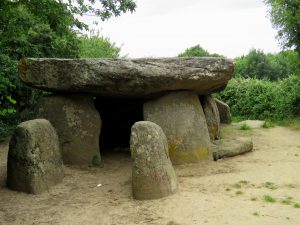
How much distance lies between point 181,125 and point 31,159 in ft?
9.53

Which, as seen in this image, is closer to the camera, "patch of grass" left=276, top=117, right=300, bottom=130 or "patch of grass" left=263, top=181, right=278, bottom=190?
"patch of grass" left=263, top=181, right=278, bottom=190

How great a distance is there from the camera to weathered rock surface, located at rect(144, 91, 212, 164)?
25.3ft

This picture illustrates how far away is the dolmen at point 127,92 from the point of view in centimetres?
741

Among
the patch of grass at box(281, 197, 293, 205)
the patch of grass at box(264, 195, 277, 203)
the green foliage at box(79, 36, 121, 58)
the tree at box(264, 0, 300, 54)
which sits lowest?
the patch of grass at box(281, 197, 293, 205)

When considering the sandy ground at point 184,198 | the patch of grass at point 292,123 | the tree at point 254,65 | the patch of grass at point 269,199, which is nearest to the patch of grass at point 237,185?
the sandy ground at point 184,198

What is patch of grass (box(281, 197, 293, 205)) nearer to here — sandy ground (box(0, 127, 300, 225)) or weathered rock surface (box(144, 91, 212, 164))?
sandy ground (box(0, 127, 300, 225))

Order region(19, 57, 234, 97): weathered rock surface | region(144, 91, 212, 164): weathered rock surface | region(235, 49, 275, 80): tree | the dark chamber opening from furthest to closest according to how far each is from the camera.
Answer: region(235, 49, 275, 80): tree, the dark chamber opening, region(144, 91, 212, 164): weathered rock surface, region(19, 57, 234, 97): weathered rock surface

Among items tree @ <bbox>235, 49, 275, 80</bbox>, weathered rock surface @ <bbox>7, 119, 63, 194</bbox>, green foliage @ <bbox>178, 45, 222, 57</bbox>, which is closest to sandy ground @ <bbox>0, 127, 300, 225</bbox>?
weathered rock surface @ <bbox>7, 119, 63, 194</bbox>

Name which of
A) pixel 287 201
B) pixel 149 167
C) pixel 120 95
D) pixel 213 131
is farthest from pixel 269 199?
pixel 213 131

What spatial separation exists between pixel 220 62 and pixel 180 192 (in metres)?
2.93

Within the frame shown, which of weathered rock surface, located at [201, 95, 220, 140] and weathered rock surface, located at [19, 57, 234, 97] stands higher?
weathered rock surface, located at [19, 57, 234, 97]

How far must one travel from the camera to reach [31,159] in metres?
6.28

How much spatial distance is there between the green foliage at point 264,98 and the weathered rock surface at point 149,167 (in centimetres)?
885

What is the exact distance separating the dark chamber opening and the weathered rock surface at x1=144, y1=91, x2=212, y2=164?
1.85 meters
